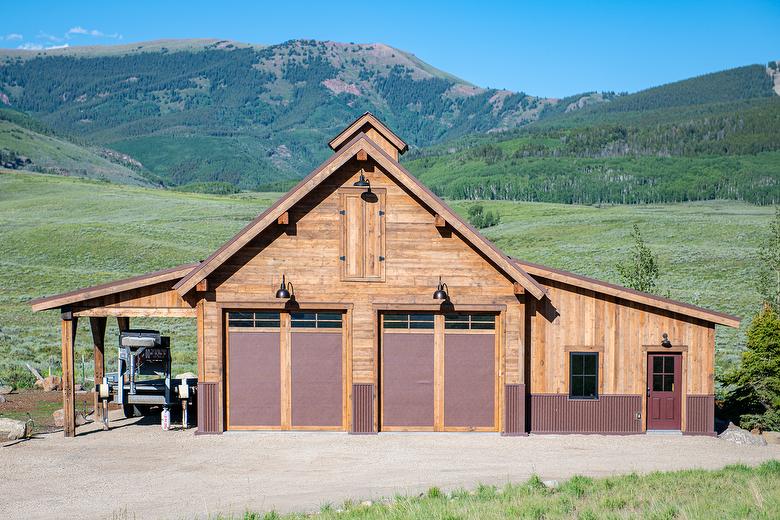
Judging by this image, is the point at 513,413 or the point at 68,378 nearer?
the point at 68,378

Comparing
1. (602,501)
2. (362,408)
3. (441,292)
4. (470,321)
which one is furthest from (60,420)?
(602,501)

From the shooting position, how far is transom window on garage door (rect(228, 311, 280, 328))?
20656mm

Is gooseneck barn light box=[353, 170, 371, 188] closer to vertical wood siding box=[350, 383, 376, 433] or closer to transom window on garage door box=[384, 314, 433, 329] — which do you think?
transom window on garage door box=[384, 314, 433, 329]

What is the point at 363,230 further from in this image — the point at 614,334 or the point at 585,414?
the point at 585,414

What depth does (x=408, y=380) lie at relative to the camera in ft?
68.0

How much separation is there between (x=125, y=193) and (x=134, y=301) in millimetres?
120521

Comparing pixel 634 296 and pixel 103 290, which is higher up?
pixel 103 290

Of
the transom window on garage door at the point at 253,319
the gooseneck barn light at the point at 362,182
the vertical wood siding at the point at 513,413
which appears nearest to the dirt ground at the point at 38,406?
the transom window on garage door at the point at 253,319

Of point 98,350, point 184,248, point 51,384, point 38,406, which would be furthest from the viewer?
point 184,248

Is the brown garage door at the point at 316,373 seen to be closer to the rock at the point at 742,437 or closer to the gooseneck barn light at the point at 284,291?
the gooseneck barn light at the point at 284,291

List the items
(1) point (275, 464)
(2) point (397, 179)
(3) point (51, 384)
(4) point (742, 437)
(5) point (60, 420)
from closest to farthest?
(1) point (275, 464)
(2) point (397, 179)
(4) point (742, 437)
(5) point (60, 420)
(3) point (51, 384)

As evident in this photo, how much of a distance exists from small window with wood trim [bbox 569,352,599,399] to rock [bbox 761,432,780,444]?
4123 millimetres

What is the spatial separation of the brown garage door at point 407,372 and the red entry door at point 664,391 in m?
5.33

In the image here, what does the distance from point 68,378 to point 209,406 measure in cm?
332
